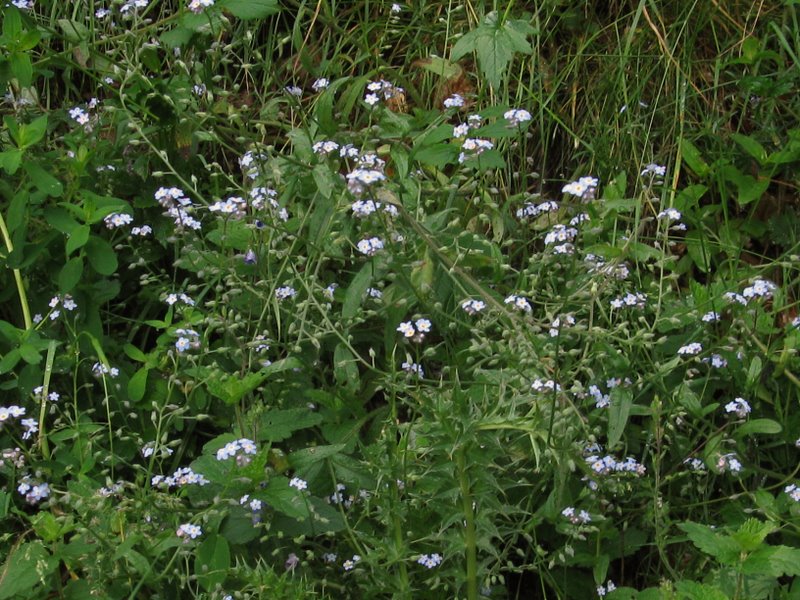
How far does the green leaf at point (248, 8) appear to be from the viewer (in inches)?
112

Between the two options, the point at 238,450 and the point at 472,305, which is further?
the point at 472,305

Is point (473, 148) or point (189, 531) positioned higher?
point (473, 148)

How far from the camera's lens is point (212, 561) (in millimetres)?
2320

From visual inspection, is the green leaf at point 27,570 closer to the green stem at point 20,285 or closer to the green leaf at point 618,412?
the green stem at point 20,285

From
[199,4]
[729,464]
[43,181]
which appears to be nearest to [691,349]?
[729,464]

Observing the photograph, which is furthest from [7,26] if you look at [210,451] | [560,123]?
[560,123]

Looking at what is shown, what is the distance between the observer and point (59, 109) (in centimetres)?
360

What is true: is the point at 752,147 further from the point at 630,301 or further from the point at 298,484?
the point at 298,484

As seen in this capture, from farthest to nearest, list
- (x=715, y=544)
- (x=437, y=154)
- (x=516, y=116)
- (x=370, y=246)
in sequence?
(x=516, y=116)
(x=437, y=154)
(x=370, y=246)
(x=715, y=544)

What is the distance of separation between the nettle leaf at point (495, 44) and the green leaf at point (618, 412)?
783mm

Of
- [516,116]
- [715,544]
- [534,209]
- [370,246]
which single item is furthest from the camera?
[534,209]

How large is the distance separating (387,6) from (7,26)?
51.8 inches

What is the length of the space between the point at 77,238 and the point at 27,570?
88 cm

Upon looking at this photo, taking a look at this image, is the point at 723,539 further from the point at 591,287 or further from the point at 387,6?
the point at 387,6
